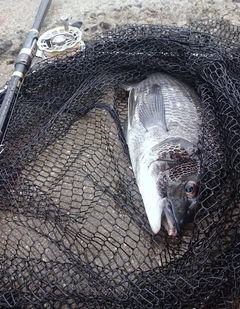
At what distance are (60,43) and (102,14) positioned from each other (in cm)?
157

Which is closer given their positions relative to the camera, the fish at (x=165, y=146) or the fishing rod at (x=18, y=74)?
the fish at (x=165, y=146)

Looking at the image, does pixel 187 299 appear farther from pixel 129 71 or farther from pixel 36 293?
pixel 129 71

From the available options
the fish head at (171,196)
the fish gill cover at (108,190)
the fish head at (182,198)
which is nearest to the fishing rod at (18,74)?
the fish gill cover at (108,190)

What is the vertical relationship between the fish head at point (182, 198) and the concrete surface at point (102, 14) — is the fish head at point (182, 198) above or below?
below

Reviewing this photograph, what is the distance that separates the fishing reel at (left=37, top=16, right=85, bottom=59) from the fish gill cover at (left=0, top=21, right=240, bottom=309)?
0.28 meters

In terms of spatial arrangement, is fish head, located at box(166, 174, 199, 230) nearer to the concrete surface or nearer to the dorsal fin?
the dorsal fin

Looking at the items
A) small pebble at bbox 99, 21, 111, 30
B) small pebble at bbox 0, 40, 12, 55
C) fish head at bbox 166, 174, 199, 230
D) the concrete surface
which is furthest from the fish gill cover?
small pebble at bbox 0, 40, 12, 55

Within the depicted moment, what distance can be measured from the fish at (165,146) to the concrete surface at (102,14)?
1.75 meters

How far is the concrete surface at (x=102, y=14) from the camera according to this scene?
Answer: 4840mm

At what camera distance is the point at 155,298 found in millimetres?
2152

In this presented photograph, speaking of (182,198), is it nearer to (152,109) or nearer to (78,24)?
(152,109)

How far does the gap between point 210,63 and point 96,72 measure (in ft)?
3.65

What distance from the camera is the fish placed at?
2527 mm

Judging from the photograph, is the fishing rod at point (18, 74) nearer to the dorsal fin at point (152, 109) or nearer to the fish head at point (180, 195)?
the dorsal fin at point (152, 109)
